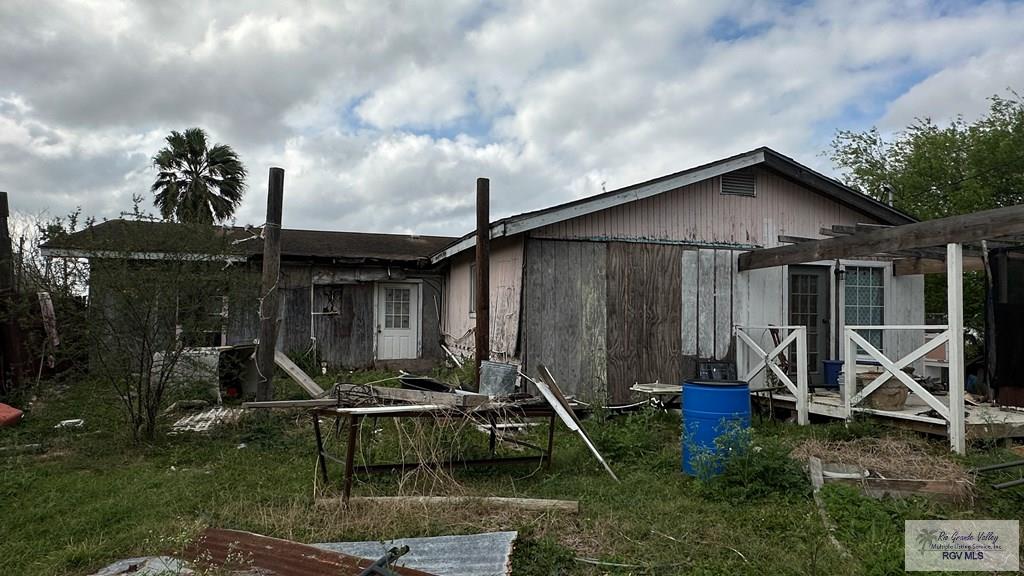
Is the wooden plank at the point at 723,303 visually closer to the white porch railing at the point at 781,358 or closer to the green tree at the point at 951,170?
the white porch railing at the point at 781,358

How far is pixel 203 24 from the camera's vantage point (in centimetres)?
785

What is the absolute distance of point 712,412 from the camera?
5137 millimetres

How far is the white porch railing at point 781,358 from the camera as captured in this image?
7410mm

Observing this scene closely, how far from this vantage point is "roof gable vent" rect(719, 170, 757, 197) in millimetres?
9141

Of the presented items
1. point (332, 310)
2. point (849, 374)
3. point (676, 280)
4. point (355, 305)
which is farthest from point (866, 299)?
point (332, 310)

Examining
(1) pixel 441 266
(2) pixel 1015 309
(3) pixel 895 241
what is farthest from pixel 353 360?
(2) pixel 1015 309

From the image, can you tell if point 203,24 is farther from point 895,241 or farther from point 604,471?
point 895,241

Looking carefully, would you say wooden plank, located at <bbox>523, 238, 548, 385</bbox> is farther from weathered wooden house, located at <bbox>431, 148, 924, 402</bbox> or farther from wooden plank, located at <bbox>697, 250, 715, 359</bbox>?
wooden plank, located at <bbox>697, 250, 715, 359</bbox>

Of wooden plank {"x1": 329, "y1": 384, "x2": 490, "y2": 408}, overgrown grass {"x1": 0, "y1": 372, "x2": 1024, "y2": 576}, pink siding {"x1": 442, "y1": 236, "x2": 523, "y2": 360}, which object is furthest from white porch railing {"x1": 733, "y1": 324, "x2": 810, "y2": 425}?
wooden plank {"x1": 329, "y1": 384, "x2": 490, "y2": 408}

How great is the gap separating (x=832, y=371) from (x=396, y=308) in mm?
8542

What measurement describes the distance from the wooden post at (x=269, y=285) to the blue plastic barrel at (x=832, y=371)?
24.9 feet

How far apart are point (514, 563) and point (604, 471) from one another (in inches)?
86.9

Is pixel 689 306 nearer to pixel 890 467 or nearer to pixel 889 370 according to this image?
pixel 889 370

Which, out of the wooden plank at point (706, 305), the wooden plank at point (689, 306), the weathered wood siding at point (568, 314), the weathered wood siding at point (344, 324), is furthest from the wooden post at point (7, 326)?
the wooden plank at point (706, 305)
